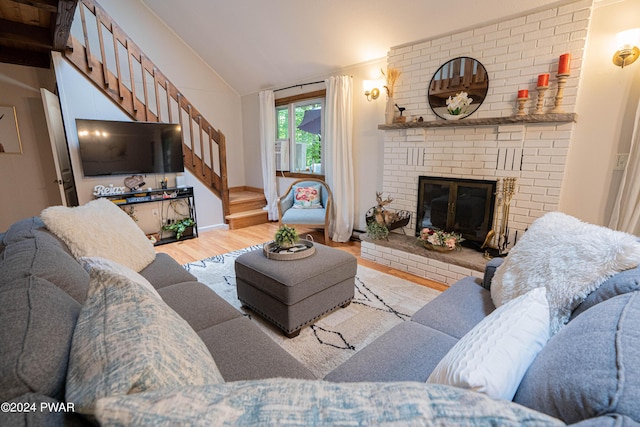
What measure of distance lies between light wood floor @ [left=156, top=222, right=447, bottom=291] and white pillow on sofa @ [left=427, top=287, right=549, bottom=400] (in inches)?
80.5

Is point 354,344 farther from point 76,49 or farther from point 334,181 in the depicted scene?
point 76,49

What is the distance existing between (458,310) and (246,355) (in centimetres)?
108

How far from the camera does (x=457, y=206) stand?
10.5ft

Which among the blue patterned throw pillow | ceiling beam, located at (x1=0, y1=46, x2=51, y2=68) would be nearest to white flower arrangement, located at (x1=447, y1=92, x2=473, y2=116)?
the blue patterned throw pillow

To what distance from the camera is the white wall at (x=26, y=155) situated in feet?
12.7

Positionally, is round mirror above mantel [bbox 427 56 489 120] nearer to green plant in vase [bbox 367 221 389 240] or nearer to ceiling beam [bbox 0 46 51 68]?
green plant in vase [bbox 367 221 389 240]

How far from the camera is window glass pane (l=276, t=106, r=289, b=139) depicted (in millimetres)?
5301

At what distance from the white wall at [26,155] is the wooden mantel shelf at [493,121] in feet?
15.1

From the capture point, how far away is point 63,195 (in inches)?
133

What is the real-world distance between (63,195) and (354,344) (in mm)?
3646

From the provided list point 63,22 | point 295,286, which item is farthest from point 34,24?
point 295,286

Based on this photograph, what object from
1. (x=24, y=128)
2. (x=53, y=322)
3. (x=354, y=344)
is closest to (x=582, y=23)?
(x=354, y=344)

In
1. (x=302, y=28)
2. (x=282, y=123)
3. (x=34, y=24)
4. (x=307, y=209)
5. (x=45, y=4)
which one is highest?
(x=302, y=28)

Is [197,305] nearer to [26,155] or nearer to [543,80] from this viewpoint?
[543,80]
